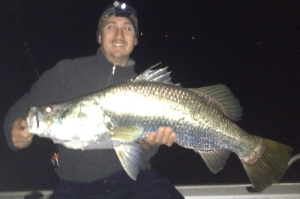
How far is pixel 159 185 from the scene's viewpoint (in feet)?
9.82

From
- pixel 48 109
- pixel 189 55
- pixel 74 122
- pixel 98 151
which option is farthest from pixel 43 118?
pixel 189 55

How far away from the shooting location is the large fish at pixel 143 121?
2.56 m

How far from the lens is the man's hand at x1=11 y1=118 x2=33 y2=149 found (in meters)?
2.51

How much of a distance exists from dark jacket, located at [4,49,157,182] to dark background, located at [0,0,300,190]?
1528mm

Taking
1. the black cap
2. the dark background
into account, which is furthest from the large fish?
the dark background

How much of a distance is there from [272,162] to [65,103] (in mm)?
1942

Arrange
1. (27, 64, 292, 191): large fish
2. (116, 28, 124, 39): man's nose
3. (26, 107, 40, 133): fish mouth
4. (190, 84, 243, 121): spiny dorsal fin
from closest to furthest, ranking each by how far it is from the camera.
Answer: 1. (26, 107, 40, 133): fish mouth
2. (27, 64, 292, 191): large fish
3. (190, 84, 243, 121): spiny dorsal fin
4. (116, 28, 124, 39): man's nose

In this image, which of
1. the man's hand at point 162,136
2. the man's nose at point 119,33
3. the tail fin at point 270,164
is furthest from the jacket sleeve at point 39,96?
the tail fin at point 270,164

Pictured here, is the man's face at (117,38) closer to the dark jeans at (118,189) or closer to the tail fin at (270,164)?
the dark jeans at (118,189)

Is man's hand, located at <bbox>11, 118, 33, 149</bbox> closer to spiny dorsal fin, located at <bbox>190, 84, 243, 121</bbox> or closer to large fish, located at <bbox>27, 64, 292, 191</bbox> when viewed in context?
large fish, located at <bbox>27, 64, 292, 191</bbox>

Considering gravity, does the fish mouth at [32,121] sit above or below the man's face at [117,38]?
below

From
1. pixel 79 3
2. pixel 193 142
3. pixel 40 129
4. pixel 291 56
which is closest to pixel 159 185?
pixel 193 142

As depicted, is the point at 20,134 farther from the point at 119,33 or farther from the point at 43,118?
the point at 119,33

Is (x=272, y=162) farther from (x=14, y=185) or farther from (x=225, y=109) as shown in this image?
(x=14, y=185)
